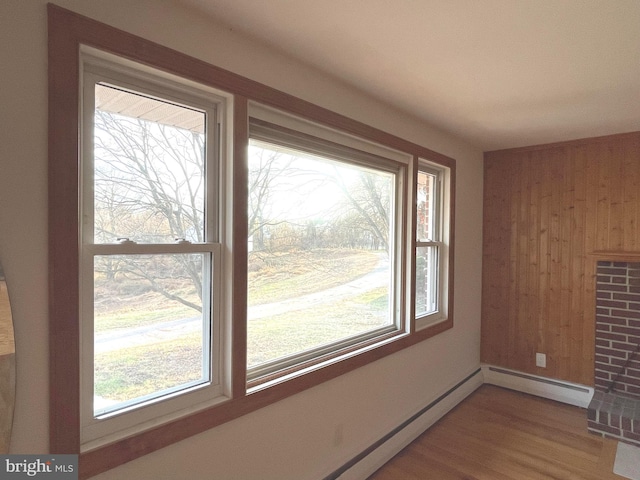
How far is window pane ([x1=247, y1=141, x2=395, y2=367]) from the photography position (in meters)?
1.88

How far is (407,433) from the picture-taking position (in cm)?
272

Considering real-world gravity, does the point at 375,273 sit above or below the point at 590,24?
below

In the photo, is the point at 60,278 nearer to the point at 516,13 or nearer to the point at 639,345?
the point at 516,13

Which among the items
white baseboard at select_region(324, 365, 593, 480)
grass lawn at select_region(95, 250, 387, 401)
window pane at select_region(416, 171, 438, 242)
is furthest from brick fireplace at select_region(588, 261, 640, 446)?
grass lawn at select_region(95, 250, 387, 401)

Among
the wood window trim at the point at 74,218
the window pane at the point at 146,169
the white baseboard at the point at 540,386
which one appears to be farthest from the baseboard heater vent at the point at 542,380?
the window pane at the point at 146,169

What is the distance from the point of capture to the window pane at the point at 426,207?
314 cm

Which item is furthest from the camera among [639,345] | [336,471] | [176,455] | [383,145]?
[639,345]

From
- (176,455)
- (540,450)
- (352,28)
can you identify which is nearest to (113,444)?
(176,455)

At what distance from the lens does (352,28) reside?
155cm

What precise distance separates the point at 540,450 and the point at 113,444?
9.13 feet

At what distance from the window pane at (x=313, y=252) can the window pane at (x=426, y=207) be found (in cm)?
48

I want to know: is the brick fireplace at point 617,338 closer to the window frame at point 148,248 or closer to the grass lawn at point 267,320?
the grass lawn at point 267,320

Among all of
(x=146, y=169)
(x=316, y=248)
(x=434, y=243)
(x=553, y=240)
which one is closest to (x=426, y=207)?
(x=434, y=243)

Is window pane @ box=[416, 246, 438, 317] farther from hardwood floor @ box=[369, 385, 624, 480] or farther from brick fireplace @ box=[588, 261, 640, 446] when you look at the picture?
brick fireplace @ box=[588, 261, 640, 446]
